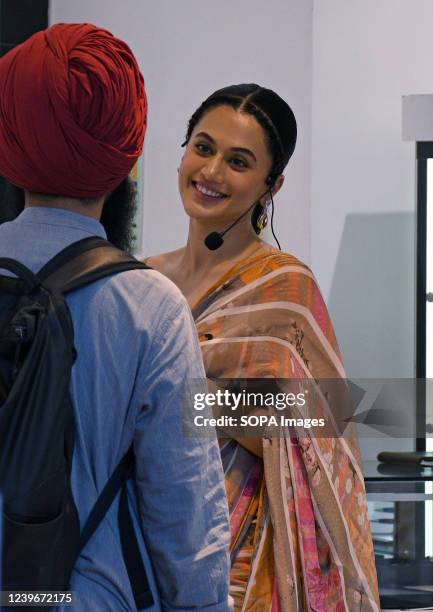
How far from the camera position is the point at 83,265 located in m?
1.08

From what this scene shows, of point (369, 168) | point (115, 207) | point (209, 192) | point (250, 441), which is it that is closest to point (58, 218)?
point (115, 207)

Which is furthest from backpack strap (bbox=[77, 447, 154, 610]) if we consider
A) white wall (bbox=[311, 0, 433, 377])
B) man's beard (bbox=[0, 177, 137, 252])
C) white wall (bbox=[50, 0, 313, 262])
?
white wall (bbox=[311, 0, 433, 377])

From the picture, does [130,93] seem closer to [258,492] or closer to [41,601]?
[41,601]

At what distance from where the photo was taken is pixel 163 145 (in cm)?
301

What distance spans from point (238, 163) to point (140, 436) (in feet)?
3.50

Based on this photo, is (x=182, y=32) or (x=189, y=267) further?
(x=182, y=32)

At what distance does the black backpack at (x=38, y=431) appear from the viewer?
1007mm

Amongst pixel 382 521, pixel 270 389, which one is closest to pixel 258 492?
pixel 270 389

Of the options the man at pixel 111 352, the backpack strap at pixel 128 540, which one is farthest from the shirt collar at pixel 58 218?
the backpack strap at pixel 128 540

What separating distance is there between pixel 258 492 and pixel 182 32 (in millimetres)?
1600

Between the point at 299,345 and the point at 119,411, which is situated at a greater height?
the point at 299,345

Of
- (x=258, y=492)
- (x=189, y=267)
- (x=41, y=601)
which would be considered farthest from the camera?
(x=189, y=267)

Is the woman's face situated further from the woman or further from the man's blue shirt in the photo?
the man's blue shirt

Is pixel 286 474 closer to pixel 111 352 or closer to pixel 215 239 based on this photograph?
pixel 215 239
